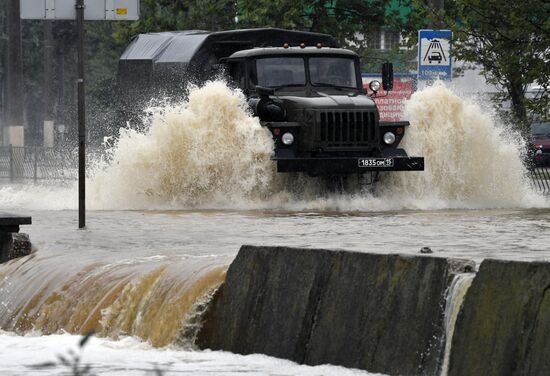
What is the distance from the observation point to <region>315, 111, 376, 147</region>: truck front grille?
21.6 metres

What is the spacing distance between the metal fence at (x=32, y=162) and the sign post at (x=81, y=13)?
768 inches

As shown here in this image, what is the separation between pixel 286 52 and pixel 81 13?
788 cm

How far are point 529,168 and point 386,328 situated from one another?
699 inches

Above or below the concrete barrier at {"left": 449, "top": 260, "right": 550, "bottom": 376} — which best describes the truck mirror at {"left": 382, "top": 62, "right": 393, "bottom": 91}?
above

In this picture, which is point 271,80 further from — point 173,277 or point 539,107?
point 173,277

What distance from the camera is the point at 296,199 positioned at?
2167 cm

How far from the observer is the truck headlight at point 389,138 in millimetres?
22430

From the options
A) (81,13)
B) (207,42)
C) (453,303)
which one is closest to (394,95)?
(207,42)

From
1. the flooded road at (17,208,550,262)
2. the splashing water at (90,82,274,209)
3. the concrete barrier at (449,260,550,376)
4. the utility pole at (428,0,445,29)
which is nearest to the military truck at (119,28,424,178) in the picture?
the splashing water at (90,82,274,209)

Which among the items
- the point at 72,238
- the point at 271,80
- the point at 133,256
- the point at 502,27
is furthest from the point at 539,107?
the point at 133,256

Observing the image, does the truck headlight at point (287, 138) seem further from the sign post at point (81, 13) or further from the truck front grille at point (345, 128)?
the sign post at point (81, 13)

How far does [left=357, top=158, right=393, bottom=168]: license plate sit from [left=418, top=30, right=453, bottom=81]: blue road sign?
3.38 metres

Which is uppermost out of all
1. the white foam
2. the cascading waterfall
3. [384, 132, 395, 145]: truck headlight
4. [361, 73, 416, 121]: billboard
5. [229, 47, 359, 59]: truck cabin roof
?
[229, 47, 359, 59]: truck cabin roof

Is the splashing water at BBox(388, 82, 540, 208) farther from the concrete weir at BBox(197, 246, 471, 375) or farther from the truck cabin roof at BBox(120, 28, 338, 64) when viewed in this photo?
the concrete weir at BBox(197, 246, 471, 375)
